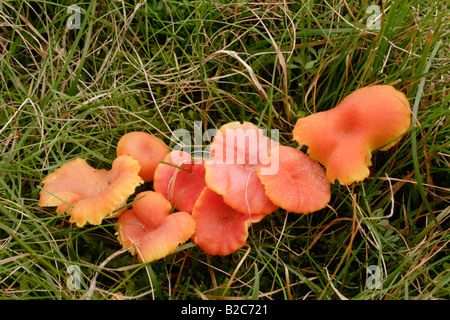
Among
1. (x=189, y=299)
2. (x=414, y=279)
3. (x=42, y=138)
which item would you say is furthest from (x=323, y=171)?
(x=42, y=138)

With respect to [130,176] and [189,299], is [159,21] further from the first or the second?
[189,299]

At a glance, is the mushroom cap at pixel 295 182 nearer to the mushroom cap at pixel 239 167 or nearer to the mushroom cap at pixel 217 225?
the mushroom cap at pixel 239 167

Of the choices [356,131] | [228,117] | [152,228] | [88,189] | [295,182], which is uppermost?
[356,131]

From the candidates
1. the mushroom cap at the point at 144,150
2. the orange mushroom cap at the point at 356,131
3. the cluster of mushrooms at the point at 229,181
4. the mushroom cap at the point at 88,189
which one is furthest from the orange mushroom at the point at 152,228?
the orange mushroom cap at the point at 356,131

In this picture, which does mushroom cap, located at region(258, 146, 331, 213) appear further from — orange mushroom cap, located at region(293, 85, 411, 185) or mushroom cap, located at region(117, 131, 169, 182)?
mushroom cap, located at region(117, 131, 169, 182)

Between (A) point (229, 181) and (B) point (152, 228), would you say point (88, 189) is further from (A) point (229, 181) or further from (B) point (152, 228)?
(A) point (229, 181)

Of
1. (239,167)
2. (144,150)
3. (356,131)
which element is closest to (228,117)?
(239,167)
